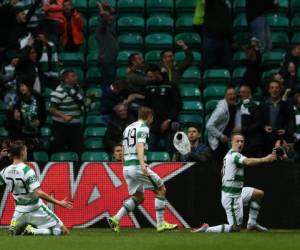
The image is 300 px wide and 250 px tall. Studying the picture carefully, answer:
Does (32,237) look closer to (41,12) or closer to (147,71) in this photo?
(147,71)

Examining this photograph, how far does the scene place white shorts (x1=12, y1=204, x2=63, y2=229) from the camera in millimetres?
14945

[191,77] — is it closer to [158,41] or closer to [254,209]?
[158,41]

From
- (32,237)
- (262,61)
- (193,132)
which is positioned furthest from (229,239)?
(262,61)

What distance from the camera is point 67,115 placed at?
19.4 metres

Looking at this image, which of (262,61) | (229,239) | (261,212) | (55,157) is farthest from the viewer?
(262,61)

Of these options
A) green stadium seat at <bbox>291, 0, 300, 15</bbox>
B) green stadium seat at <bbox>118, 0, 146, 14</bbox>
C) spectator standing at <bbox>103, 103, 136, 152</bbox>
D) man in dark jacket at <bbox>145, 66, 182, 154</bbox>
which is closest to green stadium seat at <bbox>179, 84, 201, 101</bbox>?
man in dark jacket at <bbox>145, 66, 182, 154</bbox>

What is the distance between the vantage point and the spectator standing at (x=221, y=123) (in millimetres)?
18453

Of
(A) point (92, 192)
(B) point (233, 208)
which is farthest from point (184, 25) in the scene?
(B) point (233, 208)

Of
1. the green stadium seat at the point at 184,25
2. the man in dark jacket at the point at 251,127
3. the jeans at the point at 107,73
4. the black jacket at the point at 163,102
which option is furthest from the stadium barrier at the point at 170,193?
the green stadium seat at the point at 184,25

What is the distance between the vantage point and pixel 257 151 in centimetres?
1820

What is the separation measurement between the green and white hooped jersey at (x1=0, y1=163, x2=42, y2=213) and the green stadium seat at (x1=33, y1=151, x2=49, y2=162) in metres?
4.35

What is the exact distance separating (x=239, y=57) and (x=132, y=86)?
311cm

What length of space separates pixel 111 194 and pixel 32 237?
359cm

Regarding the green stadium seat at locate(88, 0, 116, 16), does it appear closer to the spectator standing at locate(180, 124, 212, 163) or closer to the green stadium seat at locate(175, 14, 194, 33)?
the green stadium seat at locate(175, 14, 194, 33)
